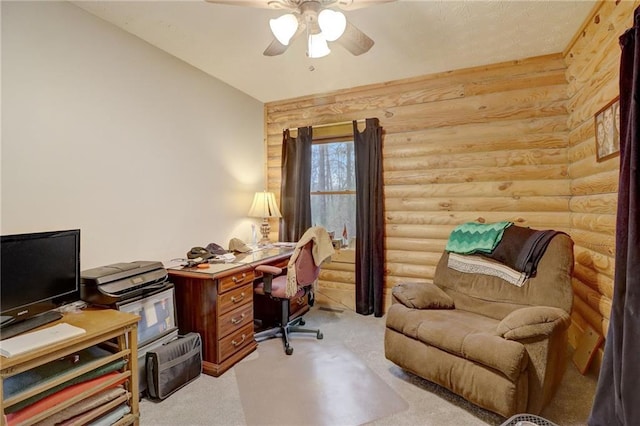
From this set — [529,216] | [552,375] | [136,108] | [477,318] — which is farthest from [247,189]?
→ [552,375]

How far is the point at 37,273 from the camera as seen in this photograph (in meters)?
1.59

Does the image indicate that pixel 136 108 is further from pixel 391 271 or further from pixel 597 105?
pixel 597 105

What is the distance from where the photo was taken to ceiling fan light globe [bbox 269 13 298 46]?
1861mm

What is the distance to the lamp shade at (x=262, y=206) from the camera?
3.67m

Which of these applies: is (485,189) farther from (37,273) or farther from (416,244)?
(37,273)

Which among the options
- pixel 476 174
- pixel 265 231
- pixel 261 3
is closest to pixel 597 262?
pixel 476 174

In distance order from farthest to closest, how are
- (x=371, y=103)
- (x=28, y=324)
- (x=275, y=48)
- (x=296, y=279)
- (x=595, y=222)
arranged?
(x=371, y=103)
(x=296, y=279)
(x=595, y=222)
(x=275, y=48)
(x=28, y=324)

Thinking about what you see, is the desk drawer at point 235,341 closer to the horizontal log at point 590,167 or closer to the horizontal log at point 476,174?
the horizontal log at point 476,174

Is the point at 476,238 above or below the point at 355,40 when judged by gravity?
below

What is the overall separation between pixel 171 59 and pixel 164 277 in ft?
6.21

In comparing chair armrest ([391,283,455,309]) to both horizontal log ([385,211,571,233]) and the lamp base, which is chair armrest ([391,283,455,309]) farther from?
the lamp base

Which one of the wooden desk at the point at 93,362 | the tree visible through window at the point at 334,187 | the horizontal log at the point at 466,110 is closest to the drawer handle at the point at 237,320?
the wooden desk at the point at 93,362

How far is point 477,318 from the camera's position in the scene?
224 cm

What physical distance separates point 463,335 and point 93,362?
2004 mm
